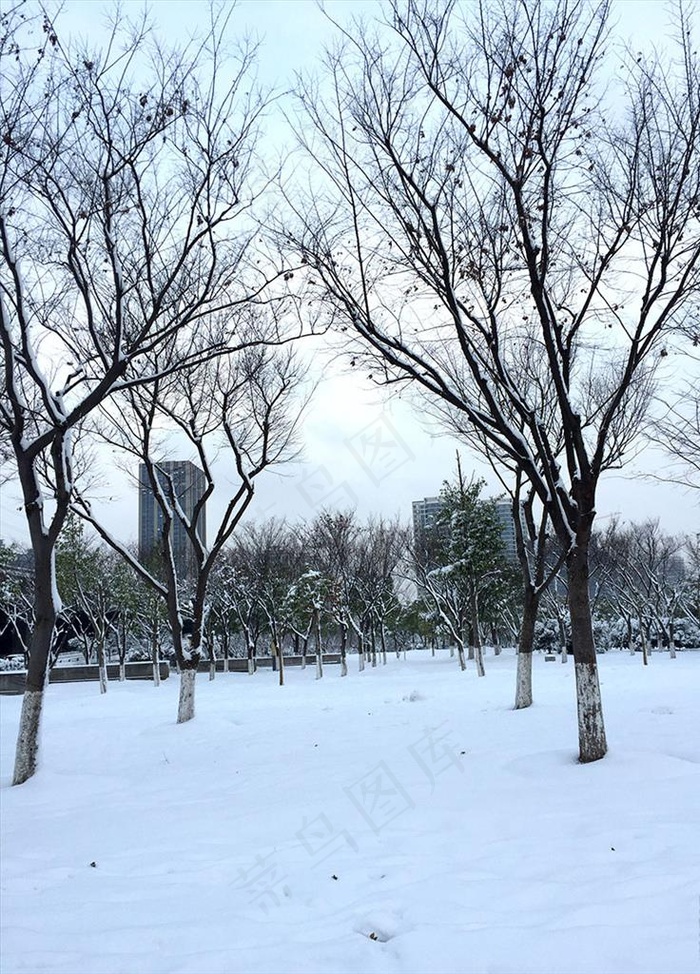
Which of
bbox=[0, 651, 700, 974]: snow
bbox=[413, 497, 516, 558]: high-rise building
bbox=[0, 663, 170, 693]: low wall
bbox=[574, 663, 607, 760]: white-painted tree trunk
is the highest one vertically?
bbox=[413, 497, 516, 558]: high-rise building

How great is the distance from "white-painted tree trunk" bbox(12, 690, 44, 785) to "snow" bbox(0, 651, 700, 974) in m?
0.18

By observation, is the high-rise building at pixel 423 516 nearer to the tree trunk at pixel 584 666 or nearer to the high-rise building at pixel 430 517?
the high-rise building at pixel 430 517

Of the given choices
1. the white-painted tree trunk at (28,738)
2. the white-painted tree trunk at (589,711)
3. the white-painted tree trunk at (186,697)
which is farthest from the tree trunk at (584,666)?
the white-painted tree trunk at (186,697)

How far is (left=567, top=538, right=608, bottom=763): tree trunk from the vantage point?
6.73 m

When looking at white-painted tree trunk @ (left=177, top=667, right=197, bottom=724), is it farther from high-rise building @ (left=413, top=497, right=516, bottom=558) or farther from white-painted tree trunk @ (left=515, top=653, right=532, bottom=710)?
high-rise building @ (left=413, top=497, right=516, bottom=558)

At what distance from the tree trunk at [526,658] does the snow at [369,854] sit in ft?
4.50

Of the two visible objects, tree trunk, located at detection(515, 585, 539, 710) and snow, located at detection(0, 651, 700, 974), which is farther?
tree trunk, located at detection(515, 585, 539, 710)

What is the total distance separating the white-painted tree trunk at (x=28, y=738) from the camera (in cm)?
815

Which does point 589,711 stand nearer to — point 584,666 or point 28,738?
point 584,666

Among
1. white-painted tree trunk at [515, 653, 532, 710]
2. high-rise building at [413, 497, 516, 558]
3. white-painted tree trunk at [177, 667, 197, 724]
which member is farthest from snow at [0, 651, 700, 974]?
high-rise building at [413, 497, 516, 558]

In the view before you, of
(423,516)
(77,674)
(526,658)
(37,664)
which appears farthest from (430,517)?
(37,664)

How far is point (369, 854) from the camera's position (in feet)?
16.1

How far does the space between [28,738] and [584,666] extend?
22.5 ft

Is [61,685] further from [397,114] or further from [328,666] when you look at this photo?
[397,114]
